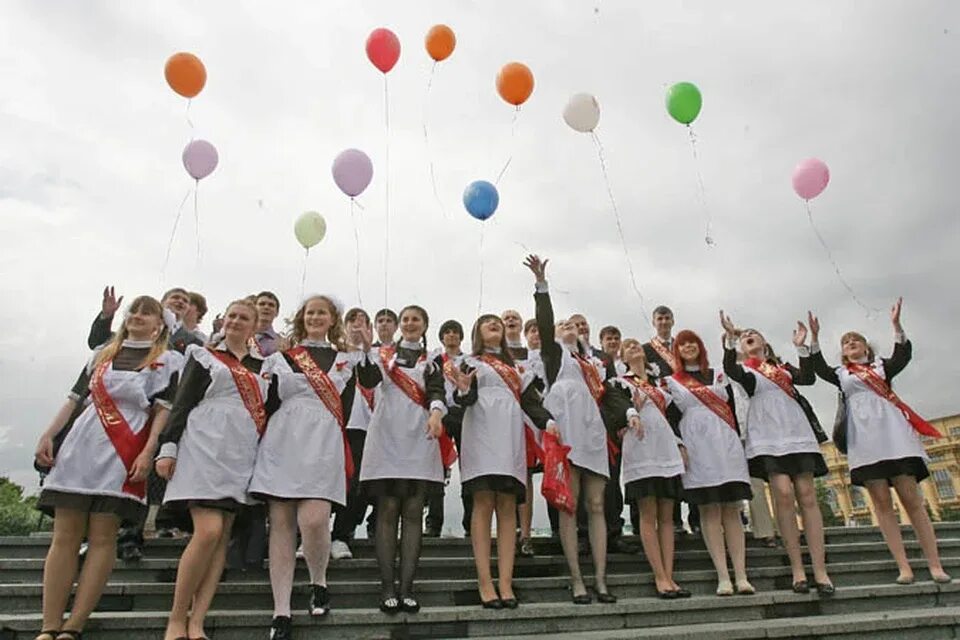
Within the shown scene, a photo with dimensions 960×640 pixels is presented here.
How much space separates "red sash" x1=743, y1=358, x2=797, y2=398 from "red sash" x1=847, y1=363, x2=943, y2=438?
67cm

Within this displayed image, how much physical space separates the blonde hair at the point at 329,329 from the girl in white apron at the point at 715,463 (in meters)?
2.90

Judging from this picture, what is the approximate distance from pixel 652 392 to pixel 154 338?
3887 millimetres

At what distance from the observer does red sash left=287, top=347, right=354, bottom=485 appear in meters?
4.11

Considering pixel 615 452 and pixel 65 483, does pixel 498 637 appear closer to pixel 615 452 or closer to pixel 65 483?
pixel 615 452

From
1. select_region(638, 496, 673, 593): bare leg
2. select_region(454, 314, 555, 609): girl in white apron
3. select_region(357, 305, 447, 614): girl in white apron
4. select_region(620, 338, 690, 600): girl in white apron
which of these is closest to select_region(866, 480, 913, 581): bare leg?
select_region(620, 338, 690, 600): girl in white apron

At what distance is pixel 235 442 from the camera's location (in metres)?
3.77

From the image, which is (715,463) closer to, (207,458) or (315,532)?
(315,532)

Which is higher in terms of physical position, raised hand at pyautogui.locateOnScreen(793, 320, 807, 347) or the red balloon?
the red balloon

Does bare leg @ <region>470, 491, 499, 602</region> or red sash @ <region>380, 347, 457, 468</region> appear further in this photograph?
red sash @ <region>380, 347, 457, 468</region>

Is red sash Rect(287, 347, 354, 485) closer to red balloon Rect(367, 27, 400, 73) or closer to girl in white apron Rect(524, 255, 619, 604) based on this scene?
girl in white apron Rect(524, 255, 619, 604)

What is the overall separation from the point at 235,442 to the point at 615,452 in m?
3.31

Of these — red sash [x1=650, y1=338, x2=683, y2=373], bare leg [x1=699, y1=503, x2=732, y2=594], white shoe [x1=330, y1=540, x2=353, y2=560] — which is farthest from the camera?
red sash [x1=650, y1=338, x2=683, y2=373]

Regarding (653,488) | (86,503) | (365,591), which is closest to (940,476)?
(653,488)

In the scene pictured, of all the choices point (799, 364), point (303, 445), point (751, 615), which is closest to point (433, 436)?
point (303, 445)
